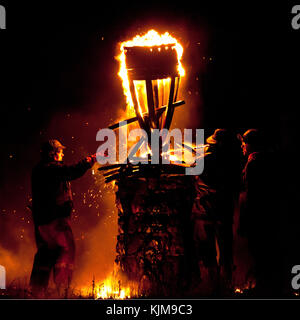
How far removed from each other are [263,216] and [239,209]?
1.48ft

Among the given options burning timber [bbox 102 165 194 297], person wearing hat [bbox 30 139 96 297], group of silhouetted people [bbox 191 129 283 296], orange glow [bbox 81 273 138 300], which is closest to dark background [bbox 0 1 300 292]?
group of silhouetted people [bbox 191 129 283 296]

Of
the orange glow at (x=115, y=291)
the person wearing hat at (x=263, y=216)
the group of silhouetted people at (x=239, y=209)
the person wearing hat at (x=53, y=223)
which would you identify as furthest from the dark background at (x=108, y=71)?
the orange glow at (x=115, y=291)

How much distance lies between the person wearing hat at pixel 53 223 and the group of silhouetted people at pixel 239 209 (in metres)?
1.99

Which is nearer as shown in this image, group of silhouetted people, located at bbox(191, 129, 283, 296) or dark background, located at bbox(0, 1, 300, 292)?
group of silhouetted people, located at bbox(191, 129, 283, 296)

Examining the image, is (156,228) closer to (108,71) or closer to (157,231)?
(157,231)

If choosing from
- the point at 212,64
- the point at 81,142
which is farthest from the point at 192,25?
the point at 81,142

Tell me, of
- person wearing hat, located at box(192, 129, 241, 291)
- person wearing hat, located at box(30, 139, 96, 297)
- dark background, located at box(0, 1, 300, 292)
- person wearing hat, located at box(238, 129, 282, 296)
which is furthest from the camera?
dark background, located at box(0, 1, 300, 292)

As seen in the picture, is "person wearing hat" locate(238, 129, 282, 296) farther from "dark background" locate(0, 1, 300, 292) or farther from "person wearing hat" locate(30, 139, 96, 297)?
"person wearing hat" locate(30, 139, 96, 297)

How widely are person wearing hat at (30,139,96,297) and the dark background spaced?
118 inches

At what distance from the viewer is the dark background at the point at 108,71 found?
26.2 feet

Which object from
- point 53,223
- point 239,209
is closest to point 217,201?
point 239,209

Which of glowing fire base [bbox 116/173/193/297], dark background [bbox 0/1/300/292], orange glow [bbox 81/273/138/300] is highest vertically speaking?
dark background [bbox 0/1/300/292]

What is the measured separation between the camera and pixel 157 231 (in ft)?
18.8

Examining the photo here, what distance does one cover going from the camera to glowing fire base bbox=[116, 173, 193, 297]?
5.65 metres
